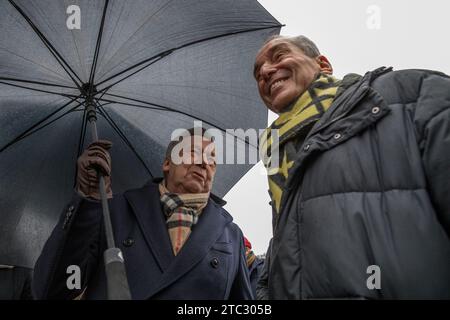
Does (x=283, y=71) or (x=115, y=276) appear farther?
(x=283, y=71)

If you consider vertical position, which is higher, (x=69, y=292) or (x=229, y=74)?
(x=229, y=74)

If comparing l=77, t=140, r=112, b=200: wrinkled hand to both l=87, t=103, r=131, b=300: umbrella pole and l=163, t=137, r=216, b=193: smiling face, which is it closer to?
l=163, t=137, r=216, b=193: smiling face

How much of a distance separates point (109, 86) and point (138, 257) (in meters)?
1.38

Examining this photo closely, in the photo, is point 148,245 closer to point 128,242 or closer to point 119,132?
point 128,242

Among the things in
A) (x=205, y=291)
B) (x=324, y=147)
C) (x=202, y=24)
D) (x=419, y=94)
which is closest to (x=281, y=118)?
(x=324, y=147)

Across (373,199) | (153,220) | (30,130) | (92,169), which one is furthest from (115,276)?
(30,130)

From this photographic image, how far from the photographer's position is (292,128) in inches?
76.3

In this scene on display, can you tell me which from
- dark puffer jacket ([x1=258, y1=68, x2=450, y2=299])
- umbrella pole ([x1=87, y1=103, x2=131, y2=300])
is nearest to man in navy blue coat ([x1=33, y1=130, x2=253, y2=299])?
umbrella pole ([x1=87, y1=103, x2=131, y2=300])

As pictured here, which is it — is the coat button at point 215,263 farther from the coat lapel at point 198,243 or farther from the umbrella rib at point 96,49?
the umbrella rib at point 96,49

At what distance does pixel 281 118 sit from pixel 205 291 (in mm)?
1068

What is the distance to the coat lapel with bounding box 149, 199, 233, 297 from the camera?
2234 mm

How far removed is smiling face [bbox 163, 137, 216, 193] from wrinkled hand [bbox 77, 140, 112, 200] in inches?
17.7
